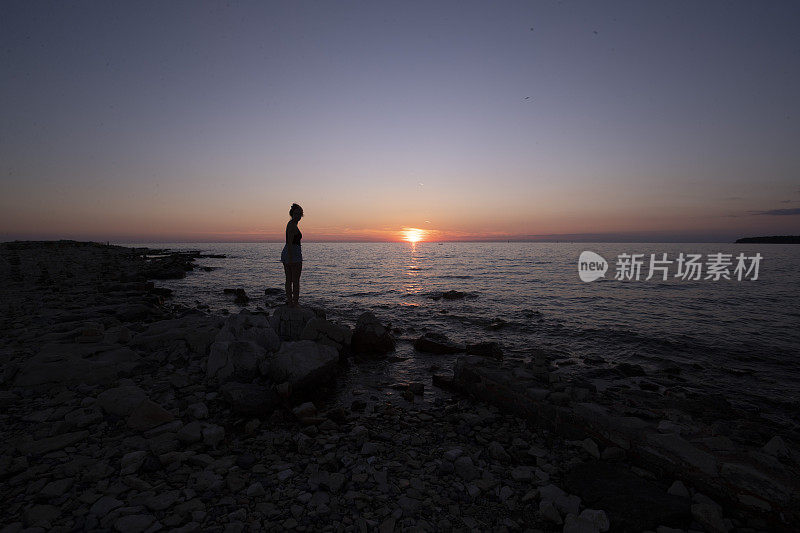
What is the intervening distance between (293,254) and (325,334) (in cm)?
290

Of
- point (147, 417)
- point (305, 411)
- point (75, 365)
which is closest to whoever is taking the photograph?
point (147, 417)

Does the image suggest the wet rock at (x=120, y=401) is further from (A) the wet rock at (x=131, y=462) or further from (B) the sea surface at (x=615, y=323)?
(B) the sea surface at (x=615, y=323)

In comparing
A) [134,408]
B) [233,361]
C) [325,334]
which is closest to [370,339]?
[325,334]

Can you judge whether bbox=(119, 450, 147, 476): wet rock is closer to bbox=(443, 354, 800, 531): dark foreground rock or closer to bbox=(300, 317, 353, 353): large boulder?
bbox=(300, 317, 353, 353): large boulder

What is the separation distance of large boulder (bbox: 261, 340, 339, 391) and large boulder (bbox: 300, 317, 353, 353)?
1.74m

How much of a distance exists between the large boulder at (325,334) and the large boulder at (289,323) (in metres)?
0.22

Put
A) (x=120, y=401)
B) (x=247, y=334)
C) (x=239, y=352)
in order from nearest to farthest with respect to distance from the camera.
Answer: (x=120, y=401), (x=239, y=352), (x=247, y=334)

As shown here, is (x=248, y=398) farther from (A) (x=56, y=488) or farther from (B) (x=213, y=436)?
(A) (x=56, y=488)

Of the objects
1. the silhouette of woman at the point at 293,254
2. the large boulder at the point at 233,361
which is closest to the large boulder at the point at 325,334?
the silhouette of woman at the point at 293,254

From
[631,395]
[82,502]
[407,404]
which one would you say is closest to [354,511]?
[82,502]

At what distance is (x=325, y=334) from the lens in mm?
11055

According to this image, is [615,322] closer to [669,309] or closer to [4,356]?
[669,309]

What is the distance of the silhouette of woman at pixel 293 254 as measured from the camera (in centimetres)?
1102

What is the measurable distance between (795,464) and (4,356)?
1698cm
